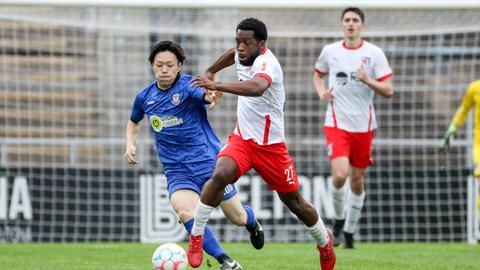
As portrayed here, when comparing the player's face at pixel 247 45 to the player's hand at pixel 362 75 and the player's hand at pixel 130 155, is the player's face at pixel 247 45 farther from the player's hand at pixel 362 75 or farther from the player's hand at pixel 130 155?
the player's hand at pixel 362 75

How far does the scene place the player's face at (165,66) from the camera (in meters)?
8.56

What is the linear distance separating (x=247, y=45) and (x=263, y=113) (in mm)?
562

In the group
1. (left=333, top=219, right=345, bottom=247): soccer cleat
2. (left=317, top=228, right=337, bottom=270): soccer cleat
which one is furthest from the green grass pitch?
(left=317, top=228, right=337, bottom=270): soccer cleat

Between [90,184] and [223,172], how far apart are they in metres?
7.40

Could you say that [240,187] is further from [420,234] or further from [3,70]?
[3,70]

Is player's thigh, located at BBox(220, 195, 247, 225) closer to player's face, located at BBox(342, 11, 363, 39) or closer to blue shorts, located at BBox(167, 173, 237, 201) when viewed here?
blue shorts, located at BBox(167, 173, 237, 201)

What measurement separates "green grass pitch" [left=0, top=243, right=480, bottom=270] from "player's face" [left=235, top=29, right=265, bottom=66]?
1.72 m

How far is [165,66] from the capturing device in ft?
28.1

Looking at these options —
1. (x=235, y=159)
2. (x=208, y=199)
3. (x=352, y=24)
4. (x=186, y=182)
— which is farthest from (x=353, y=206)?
(x=208, y=199)

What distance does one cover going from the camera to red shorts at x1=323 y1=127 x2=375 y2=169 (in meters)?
11.2

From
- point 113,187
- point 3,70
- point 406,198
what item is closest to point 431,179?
point 406,198

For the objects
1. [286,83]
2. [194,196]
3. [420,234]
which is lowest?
[420,234]

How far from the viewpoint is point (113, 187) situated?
14.8 metres

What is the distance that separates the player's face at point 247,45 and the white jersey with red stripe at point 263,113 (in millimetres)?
68
